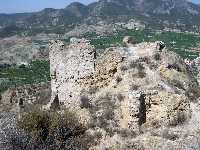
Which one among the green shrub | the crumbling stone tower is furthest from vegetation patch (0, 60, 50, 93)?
the green shrub

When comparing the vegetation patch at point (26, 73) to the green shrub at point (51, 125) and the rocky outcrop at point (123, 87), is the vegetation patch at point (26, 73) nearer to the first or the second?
the rocky outcrop at point (123, 87)

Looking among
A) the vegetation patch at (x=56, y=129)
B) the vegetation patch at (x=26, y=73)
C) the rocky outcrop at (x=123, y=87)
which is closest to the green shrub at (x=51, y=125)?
the vegetation patch at (x=56, y=129)

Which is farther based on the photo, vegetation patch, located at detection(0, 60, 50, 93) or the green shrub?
vegetation patch, located at detection(0, 60, 50, 93)

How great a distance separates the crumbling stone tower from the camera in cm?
2283

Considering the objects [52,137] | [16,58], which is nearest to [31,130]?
[52,137]

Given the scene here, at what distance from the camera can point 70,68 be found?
76.6ft

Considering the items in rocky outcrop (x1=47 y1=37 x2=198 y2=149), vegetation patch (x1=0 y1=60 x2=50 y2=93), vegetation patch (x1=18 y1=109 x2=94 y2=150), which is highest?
rocky outcrop (x1=47 y1=37 x2=198 y2=149)

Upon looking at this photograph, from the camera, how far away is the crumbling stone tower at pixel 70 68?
22.8 m

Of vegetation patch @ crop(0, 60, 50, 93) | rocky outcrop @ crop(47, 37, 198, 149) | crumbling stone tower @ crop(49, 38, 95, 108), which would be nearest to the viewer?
rocky outcrop @ crop(47, 37, 198, 149)

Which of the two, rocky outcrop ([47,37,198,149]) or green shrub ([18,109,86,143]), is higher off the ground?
rocky outcrop ([47,37,198,149])

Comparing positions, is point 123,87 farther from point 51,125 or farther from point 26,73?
point 26,73

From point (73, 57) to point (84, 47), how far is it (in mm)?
825

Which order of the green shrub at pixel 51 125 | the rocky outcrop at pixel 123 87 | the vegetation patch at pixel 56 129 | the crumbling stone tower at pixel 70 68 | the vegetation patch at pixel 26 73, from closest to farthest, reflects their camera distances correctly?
1. the vegetation patch at pixel 56 129
2. the green shrub at pixel 51 125
3. the rocky outcrop at pixel 123 87
4. the crumbling stone tower at pixel 70 68
5. the vegetation patch at pixel 26 73

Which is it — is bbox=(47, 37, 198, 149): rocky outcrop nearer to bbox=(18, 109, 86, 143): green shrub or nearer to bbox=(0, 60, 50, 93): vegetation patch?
bbox=(18, 109, 86, 143): green shrub
